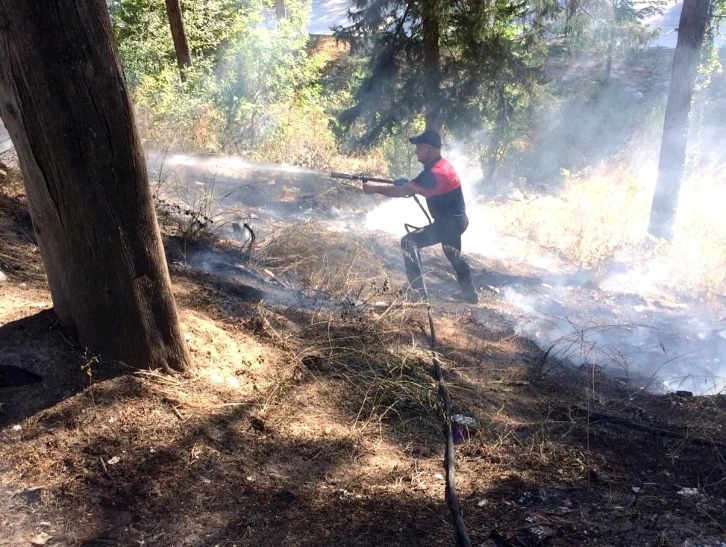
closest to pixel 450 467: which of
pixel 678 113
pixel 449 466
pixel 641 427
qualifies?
pixel 449 466

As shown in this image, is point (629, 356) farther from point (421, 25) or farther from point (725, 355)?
point (421, 25)

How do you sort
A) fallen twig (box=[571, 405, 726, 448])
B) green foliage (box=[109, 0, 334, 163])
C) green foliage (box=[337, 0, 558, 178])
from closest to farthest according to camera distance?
1. fallen twig (box=[571, 405, 726, 448])
2. green foliage (box=[337, 0, 558, 178])
3. green foliage (box=[109, 0, 334, 163])

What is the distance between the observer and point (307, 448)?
330 cm

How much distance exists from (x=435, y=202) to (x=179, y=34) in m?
9.66

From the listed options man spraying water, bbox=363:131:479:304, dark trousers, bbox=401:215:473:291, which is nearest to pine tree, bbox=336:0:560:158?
man spraying water, bbox=363:131:479:304

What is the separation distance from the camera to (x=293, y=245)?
22.9ft

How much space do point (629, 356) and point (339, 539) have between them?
548cm

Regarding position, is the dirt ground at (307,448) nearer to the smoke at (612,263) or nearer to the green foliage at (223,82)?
the smoke at (612,263)

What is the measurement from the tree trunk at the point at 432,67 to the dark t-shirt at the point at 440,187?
167 inches

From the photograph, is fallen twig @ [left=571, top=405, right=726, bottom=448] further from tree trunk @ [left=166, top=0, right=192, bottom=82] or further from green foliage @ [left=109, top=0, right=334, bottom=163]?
tree trunk @ [left=166, top=0, right=192, bottom=82]

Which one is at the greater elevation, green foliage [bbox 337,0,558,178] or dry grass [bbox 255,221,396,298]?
green foliage [bbox 337,0,558,178]

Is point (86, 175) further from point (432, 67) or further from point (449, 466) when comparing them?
point (432, 67)

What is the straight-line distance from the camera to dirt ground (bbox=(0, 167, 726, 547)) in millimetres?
2688

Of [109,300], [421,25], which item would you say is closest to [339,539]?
[109,300]
